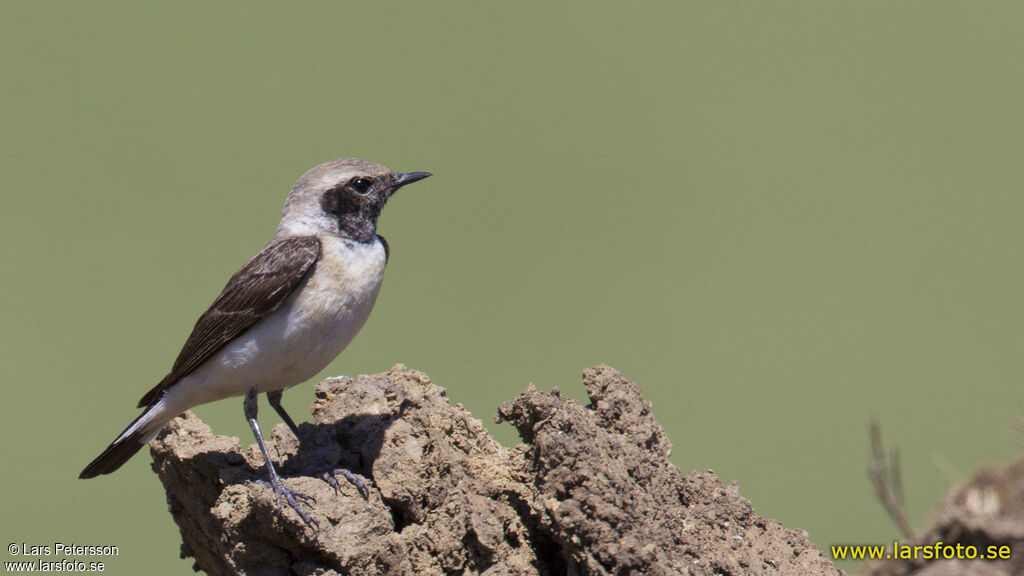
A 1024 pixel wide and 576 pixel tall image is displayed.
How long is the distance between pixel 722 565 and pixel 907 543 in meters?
1.46

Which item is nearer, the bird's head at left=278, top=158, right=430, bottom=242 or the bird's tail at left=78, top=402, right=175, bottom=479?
the bird's tail at left=78, top=402, right=175, bottom=479

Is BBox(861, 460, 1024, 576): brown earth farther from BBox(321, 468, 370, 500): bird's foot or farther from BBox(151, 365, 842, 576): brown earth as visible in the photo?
BBox(321, 468, 370, 500): bird's foot

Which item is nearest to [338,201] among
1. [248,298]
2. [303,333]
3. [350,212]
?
[350,212]

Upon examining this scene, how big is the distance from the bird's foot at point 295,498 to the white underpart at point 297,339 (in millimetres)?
1491

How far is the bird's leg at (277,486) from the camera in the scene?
5.43 metres

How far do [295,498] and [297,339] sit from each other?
181 cm

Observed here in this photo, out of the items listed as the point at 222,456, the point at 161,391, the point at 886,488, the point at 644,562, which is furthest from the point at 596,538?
the point at 161,391

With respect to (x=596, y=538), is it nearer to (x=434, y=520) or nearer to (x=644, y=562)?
(x=644, y=562)

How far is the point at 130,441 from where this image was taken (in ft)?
24.8

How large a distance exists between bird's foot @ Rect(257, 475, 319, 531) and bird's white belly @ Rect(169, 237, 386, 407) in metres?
1.49

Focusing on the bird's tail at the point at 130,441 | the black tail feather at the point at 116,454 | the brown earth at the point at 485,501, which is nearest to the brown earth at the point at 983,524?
the brown earth at the point at 485,501

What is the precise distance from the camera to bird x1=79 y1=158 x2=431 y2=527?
23.6 feet

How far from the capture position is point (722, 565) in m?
5.46

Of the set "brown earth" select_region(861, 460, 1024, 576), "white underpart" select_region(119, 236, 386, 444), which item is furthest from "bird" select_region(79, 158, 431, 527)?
"brown earth" select_region(861, 460, 1024, 576)
